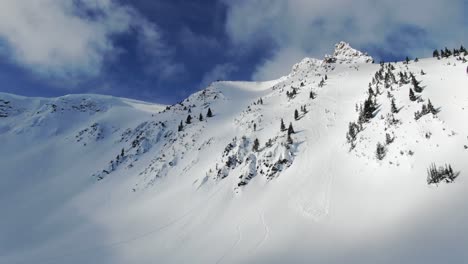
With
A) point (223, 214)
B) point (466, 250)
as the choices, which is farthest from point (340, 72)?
point (466, 250)

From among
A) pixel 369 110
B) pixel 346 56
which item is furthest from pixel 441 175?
pixel 346 56

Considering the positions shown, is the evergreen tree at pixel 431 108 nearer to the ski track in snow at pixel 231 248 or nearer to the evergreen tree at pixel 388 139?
the evergreen tree at pixel 388 139

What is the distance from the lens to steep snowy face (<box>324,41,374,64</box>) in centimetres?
10025

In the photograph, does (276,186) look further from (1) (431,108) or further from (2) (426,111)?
(1) (431,108)

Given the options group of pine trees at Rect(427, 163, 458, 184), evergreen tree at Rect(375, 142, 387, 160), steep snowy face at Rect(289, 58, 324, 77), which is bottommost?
group of pine trees at Rect(427, 163, 458, 184)

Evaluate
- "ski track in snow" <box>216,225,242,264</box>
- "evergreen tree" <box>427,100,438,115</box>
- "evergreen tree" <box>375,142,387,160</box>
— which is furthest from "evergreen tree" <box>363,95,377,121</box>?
"ski track in snow" <box>216,225,242,264</box>

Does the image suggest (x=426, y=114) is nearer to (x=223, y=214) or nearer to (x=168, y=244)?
(x=223, y=214)

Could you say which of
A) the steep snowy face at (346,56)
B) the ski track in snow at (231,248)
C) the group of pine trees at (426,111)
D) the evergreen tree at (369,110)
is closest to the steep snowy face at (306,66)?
the steep snowy face at (346,56)

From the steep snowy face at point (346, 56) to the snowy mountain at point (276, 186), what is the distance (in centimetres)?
2579

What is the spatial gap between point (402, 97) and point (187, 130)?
1570 inches

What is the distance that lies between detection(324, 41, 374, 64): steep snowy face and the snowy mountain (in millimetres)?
25788

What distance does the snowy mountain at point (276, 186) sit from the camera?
21.8 m

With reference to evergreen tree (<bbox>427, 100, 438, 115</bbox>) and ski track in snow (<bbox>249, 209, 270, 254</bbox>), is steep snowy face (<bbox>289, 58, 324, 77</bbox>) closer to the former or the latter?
evergreen tree (<bbox>427, 100, 438, 115</bbox>)

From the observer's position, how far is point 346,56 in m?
109
